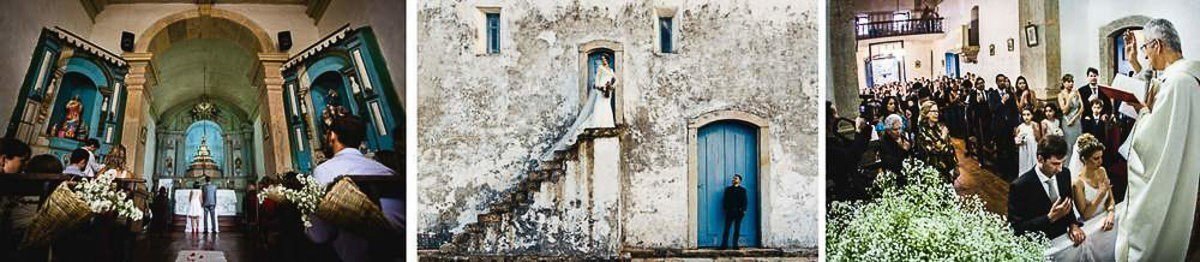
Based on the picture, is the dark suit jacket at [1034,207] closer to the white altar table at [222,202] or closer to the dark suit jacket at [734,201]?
the dark suit jacket at [734,201]

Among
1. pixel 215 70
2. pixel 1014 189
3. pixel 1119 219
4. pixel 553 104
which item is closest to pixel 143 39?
pixel 215 70

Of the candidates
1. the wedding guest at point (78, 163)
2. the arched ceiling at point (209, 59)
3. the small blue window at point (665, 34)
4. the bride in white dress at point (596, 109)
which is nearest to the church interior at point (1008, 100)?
the small blue window at point (665, 34)

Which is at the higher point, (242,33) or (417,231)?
(242,33)

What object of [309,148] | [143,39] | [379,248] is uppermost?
[143,39]

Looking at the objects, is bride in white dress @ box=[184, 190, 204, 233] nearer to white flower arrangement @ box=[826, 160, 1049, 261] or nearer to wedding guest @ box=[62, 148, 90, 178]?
wedding guest @ box=[62, 148, 90, 178]

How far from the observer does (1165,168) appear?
713 cm

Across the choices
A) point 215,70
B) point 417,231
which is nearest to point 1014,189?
point 417,231

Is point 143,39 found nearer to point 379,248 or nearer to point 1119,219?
point 379,248

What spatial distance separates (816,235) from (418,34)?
93.0 inches

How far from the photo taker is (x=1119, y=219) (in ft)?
23.6

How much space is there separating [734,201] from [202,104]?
2.85 meters

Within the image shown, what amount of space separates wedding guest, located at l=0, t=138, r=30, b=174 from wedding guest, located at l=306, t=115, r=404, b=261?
1446mm

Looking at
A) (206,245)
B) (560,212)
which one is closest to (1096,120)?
(560,212)

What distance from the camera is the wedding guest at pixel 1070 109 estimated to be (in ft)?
23.8
